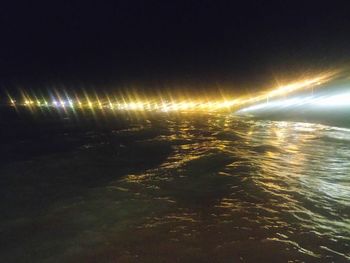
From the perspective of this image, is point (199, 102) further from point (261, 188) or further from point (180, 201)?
point (180, 201)

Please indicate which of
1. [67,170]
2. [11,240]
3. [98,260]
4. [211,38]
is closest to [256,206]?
[98,260]

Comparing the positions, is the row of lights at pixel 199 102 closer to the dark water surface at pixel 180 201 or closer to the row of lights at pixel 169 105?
the row of lights at pixel 169 105

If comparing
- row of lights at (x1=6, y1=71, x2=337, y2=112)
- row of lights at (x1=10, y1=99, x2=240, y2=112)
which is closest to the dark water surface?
row of lights at (x1=6, y1=71, x2=337, y2=112)

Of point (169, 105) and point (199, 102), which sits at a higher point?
point (169, 105)

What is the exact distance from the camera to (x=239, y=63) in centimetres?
2527

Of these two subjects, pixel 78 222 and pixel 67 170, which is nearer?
pixel 78 222

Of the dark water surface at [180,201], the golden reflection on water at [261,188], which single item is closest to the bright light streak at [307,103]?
the golden reflection on water at [261,188]

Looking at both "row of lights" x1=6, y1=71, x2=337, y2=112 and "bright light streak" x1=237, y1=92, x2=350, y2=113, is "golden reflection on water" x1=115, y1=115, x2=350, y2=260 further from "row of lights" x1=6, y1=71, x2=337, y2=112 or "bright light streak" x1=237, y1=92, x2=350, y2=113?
"row of lights" x1=6, y1=71, x2=337, y2=112

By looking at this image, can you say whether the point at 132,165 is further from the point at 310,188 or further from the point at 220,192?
the point at 310,188

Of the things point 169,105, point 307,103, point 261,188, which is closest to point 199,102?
point 169,105

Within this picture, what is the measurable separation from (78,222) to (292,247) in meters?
2.68

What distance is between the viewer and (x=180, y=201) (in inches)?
226

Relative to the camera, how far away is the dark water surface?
421 centimetres

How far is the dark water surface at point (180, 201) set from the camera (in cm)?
421
